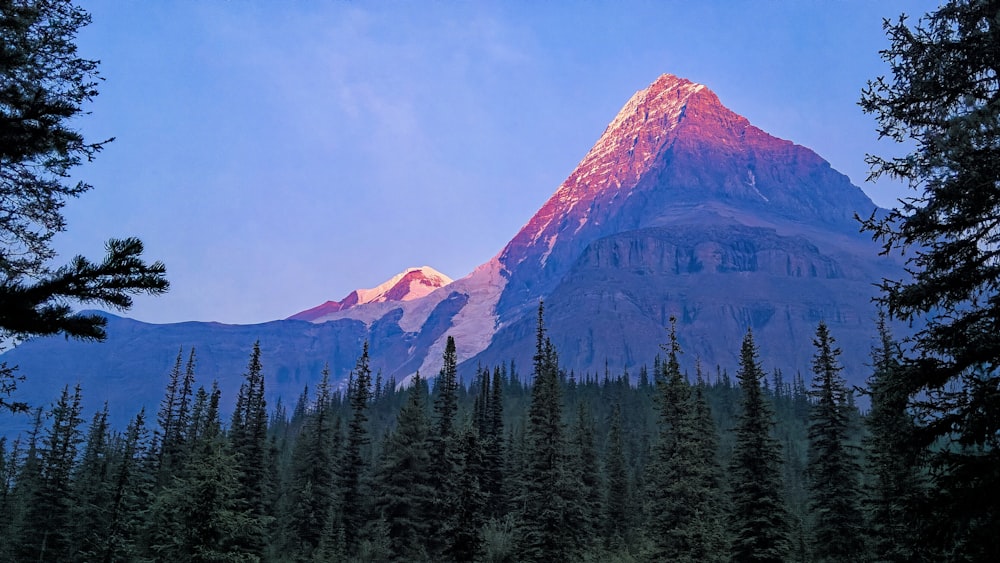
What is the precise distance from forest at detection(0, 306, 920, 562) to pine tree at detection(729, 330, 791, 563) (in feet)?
0.31

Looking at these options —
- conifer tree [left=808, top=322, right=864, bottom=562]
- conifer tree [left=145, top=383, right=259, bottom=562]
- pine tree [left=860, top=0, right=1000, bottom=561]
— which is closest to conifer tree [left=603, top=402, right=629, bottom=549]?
conifer tree [left=808, top=322, right=864, bottom=562]

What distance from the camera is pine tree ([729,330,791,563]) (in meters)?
32.2

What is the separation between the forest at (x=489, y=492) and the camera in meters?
29.7

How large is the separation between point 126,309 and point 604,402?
162 meters

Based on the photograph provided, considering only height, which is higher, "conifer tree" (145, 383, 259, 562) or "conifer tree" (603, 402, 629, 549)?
"conifer tree" (603, 402, 629, 549)

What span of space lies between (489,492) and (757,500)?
23160mm

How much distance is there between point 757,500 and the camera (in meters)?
32.8

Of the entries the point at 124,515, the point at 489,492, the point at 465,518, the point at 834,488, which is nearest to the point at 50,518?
the point at 124,515

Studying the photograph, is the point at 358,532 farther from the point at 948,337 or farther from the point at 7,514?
the point at 948,337

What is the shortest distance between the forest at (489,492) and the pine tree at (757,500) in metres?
0.10

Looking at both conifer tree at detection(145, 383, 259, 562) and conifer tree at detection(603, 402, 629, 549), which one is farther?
conifer tree at detection(603, 402, 629, 549)

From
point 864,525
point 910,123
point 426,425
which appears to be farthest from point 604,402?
point 910,123

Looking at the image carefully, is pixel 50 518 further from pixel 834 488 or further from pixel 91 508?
pixel 834 488

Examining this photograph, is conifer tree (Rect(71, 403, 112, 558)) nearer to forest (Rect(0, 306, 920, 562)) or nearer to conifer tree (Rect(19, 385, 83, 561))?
forest (Rect(0, 306, 920, 562))
